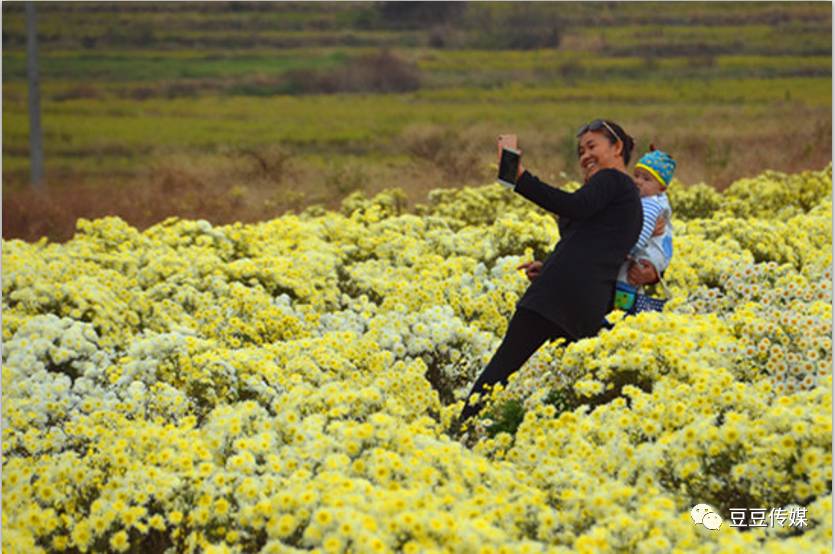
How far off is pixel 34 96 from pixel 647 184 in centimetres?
2179

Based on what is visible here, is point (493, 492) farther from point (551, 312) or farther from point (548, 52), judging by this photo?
point (548, 52)

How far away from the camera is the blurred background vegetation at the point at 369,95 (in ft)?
74.5

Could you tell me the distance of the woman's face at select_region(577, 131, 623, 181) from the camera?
6488 mm

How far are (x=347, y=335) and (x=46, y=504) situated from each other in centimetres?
229

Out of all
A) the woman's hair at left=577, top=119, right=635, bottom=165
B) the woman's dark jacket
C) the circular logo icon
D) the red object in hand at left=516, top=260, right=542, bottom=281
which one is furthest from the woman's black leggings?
the circular logo icon

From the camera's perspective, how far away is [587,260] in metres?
6.41

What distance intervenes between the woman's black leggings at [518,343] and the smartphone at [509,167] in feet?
2.44

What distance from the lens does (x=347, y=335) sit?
732cm

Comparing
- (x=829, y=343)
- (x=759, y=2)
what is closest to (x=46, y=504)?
(x=829, y=343)

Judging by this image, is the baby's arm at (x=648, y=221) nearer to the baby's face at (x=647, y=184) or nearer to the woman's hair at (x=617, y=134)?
the baby's face at (x=647, y=184)

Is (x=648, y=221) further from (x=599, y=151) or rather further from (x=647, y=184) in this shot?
(x=599, y=151)

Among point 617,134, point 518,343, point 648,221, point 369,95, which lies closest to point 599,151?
point 617,134

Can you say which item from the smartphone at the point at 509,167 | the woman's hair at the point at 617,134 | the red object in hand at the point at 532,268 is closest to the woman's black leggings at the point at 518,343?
the red object in hand at the point at 532,268

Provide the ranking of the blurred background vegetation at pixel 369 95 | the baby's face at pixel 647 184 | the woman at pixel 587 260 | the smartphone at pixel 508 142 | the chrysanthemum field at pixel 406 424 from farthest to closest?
the blurred background vegetation at pixel 369 95 < the baby's face at pixel 647 184 < the woman at pixel 587 260 < the smartphone at pixel 508 142 < the chrysanthemum field at pixel 406 424
